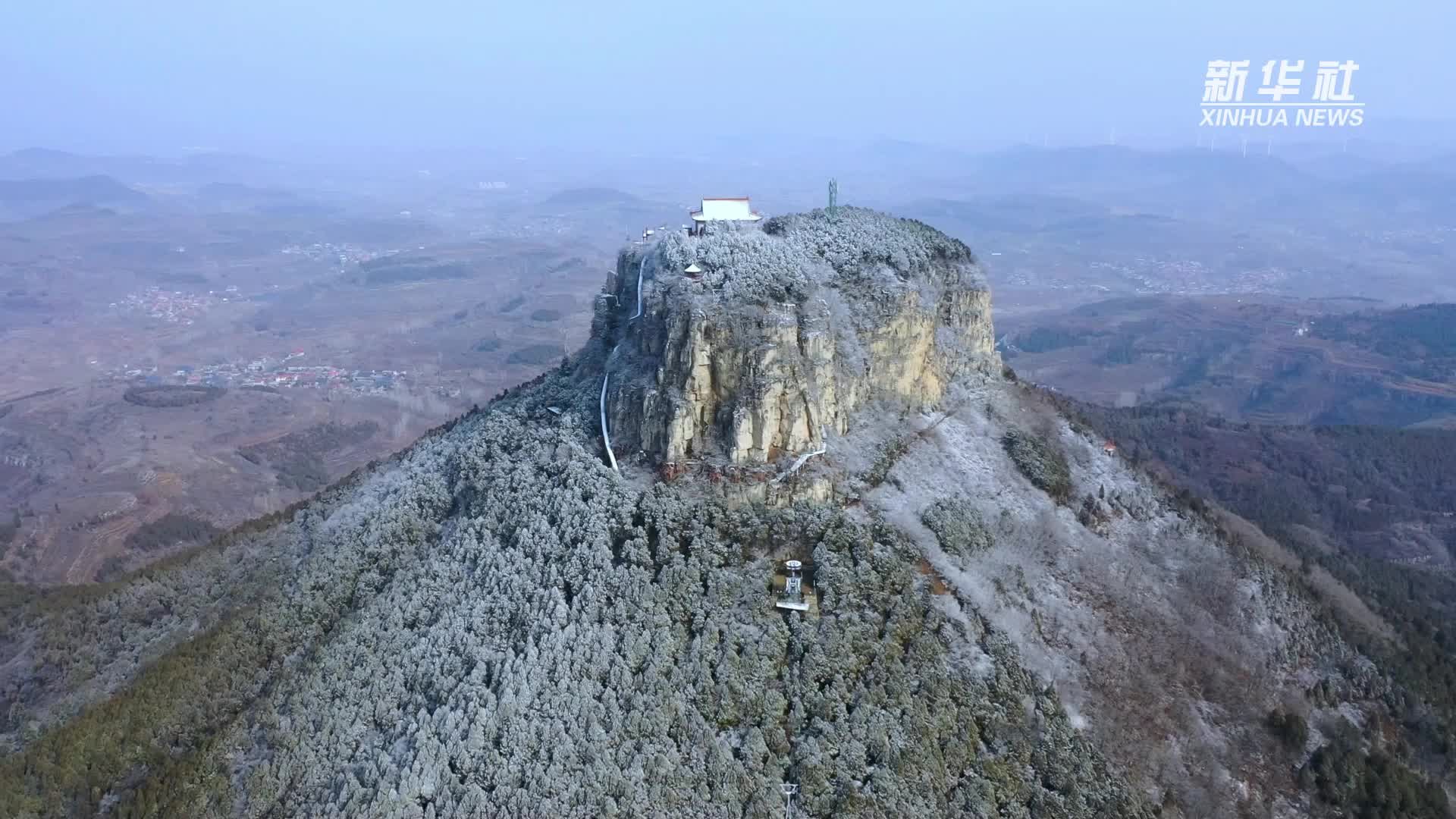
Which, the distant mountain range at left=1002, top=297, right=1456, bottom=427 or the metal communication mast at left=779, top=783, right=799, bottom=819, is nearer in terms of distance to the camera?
the metal communication mast at left=779, top=783, right=799, bottom=819

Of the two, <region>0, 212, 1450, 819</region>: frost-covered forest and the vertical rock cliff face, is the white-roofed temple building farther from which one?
<region>0, 212, 1450, 819</region>: frost-covered forest

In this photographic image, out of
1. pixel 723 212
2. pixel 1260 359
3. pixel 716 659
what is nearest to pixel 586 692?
pixel 716 659

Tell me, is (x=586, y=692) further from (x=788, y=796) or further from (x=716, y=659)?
(x=788, y=796)

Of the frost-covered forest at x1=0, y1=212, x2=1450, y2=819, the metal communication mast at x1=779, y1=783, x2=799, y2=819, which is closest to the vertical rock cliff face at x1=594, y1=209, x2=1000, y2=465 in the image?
the frost-covered forest at x1=0, y1=212, x2=1450, y2=819

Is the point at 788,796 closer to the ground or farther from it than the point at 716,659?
closer to the ground

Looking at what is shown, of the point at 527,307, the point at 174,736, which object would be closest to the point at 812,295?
the point at 174,736

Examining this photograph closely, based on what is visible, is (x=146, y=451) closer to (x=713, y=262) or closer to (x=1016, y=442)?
(x=713, y=262)

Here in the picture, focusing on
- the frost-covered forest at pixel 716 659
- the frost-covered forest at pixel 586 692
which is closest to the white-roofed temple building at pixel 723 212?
the frost-covered forest at pixel 716 659

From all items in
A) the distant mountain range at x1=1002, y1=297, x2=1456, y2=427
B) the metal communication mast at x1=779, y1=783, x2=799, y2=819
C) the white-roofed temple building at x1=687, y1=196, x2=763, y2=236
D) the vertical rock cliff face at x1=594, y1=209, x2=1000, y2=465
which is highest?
the white-roofed temple building at x1=687, y1=196, x2=763, y2=236

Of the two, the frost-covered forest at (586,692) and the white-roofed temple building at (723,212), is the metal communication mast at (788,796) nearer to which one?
the frost-covered forest at (586,692)
